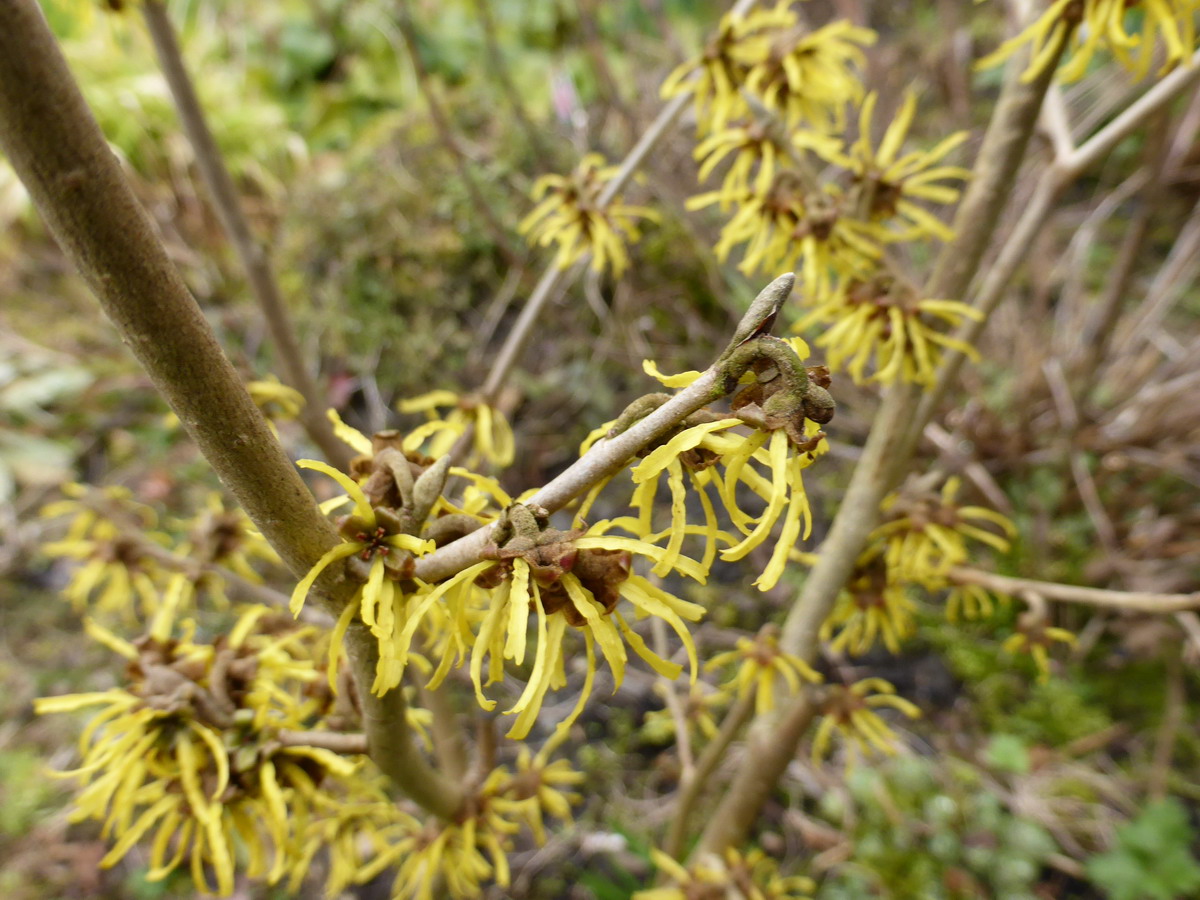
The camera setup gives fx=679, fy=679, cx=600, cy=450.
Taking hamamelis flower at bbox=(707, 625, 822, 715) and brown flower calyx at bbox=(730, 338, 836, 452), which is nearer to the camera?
brown flower calyx at bbox=(730, 338, 836, 452)

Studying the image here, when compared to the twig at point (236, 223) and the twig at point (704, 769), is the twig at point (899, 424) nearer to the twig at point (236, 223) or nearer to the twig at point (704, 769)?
the twig at point (704, 769)

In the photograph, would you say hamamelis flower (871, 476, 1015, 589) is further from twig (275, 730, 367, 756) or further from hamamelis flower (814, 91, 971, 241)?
twig (275, 730, 367, 756)

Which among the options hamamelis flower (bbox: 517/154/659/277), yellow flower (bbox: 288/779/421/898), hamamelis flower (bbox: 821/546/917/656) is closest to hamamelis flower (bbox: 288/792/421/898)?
yellow flower (bbox: 288/779/421/898)

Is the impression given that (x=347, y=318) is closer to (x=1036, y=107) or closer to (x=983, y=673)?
(x=1036, y=107)

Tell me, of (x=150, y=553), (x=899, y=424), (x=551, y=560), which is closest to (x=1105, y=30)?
(x=899, y=424)

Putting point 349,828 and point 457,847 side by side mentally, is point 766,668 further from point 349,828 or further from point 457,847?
point 349,828

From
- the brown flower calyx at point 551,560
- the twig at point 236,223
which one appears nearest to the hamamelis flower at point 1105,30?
the brown flower calyx at point 551,560
